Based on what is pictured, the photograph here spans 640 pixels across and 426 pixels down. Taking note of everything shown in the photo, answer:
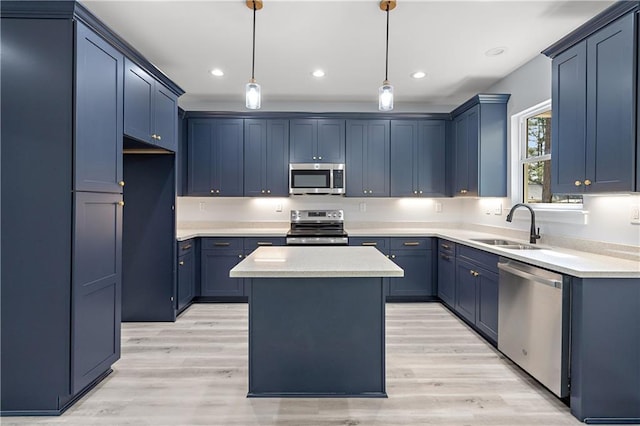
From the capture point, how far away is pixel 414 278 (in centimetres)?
429

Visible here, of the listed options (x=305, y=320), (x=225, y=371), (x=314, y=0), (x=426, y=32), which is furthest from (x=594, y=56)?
(x=225, y=371)

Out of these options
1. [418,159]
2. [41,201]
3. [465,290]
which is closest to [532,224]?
[465,290]

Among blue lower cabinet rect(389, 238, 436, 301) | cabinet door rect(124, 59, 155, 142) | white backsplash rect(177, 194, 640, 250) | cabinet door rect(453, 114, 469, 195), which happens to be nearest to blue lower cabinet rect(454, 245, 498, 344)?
blue lower cabinet rect(389, 238, 436, 301)

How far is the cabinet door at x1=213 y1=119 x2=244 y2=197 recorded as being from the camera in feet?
14.9

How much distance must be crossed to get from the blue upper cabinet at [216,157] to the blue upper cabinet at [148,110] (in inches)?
40.8

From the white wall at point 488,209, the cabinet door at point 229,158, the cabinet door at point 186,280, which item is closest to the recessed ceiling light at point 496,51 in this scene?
the white wall at point 488,209

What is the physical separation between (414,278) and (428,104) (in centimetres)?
256

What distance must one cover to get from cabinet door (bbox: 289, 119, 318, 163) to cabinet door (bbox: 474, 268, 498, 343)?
100.0 inches

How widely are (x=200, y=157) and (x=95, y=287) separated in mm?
2662

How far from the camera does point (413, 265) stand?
429cm

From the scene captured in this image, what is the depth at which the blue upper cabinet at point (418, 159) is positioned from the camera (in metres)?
4.60

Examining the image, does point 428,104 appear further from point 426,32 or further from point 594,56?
point 594,56

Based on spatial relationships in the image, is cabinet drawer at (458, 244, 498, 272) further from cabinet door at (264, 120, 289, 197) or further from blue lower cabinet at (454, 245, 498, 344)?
cabinet door at (264, 120, 289, 197)

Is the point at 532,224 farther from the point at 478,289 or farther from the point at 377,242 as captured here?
the point at 377,242
